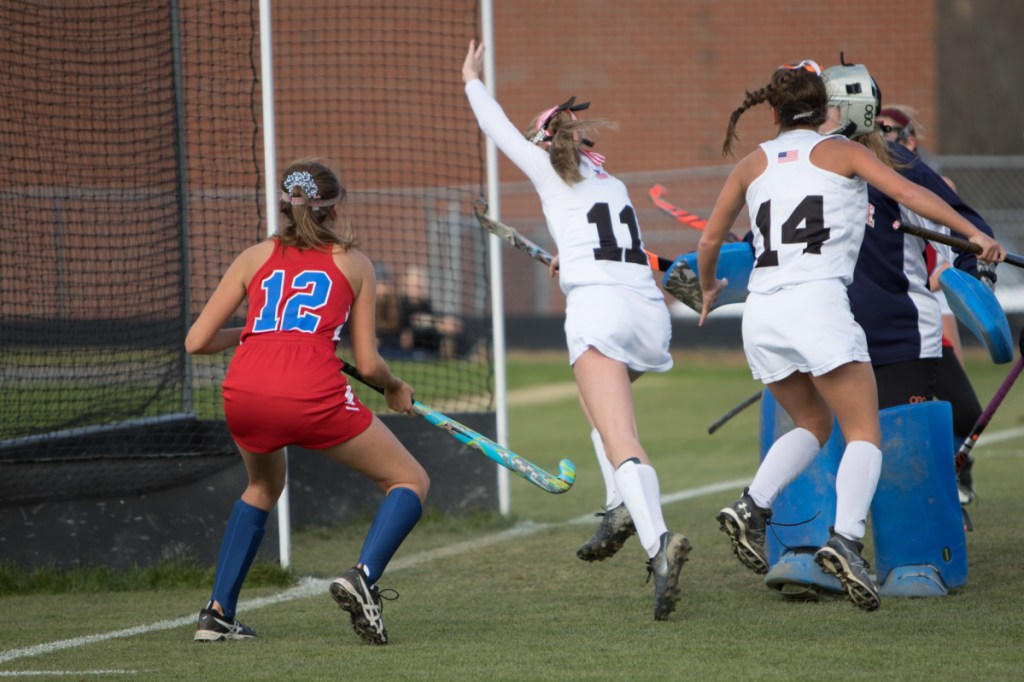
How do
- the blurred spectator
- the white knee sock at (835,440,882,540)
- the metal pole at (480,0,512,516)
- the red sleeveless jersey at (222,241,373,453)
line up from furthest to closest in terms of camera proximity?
the blurred spectator, the metal pole at (480,0,512,516), the white knee sock at (835,440,882,540), the red sleeveless jersey at (222,241,373,453)

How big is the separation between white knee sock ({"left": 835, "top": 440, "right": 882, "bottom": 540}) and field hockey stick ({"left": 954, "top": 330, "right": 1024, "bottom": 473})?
1.28 metres

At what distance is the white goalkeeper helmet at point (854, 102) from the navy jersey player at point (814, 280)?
31 cm

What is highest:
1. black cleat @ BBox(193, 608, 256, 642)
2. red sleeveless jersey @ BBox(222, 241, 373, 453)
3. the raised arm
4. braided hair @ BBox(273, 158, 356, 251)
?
the raised arm

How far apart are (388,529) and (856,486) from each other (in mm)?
1625

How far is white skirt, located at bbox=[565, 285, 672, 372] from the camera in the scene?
5.17m

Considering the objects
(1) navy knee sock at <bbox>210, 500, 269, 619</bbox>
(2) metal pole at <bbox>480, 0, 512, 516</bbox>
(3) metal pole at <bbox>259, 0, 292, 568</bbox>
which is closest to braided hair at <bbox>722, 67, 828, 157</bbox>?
(1) navy knee sock at <bbox>210, 500, 269, 619</bbox>

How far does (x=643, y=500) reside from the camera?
487cm

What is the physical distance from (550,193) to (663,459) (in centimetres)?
487

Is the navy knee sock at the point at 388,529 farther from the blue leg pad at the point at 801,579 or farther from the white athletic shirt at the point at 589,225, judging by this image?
the blue leg pad at the point at 801,579

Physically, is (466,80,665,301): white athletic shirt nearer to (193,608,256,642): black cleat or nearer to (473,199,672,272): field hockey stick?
(473,199,672,272): field hockey stick

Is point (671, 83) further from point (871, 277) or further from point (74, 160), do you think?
point (871, 277)

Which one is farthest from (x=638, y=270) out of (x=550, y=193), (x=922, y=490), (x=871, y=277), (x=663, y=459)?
(x=663, y=459)

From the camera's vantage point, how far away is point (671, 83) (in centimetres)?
2144

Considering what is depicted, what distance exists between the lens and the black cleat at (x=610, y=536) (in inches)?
204
